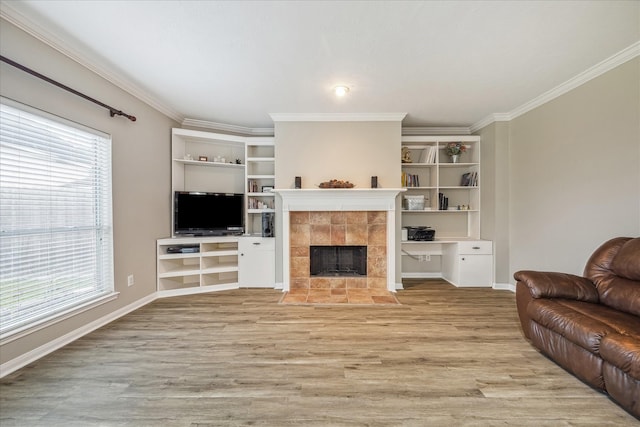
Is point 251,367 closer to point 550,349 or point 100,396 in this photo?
point 100,396

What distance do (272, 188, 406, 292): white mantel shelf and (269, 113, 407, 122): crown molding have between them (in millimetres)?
1065

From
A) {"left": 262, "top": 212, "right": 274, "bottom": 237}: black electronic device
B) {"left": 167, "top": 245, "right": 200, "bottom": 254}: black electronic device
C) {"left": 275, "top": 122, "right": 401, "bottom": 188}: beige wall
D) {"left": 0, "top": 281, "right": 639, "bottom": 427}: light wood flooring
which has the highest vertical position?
{"left": 275, "top": 122, "right": 401, "bottom": 188}: beige wall

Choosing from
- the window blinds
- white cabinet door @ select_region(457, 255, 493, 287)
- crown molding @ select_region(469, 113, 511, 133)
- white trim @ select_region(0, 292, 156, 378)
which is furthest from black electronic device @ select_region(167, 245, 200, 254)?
crown molding @ select_region(469, 113, 511, 133)

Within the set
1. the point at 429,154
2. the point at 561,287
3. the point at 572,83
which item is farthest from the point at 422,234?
the point at 572,83

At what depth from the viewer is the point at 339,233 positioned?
152 inches

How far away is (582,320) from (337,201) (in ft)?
8.69

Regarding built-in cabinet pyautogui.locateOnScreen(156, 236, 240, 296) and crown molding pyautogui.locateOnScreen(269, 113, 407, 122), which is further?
crown molding pyautogui.locateOnScreen(269, 113, 407, 122)

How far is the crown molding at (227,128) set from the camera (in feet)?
13.1

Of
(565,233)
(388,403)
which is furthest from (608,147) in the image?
(388,403)

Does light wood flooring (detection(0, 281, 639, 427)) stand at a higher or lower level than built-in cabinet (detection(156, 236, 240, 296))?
lower

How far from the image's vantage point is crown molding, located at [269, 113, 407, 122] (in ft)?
12.0

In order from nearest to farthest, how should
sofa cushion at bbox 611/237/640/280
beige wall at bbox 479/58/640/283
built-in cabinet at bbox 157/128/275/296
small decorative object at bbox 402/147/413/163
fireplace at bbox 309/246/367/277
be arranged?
sofa cushion at bbox 611/237/640/280, beige wall at bbox 479/58/640/283, built-in cabinet at bbox 157/128/275/296, fireplace at bbox 309/246/367/277, small decorative object at bbox 402/147/413/163

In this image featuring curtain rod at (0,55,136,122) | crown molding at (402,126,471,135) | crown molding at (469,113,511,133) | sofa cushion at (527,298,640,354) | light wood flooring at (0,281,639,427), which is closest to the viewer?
light wood flooring at (0,281,639,427)

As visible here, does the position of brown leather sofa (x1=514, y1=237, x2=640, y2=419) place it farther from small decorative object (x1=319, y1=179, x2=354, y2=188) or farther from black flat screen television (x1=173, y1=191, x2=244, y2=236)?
black flat screen television (x1=173, y1=191, x2=244, y2=236)
